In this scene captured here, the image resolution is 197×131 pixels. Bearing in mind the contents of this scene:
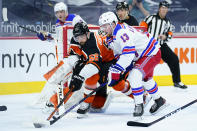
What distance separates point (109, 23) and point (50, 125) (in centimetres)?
90

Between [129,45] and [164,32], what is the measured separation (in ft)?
7.98

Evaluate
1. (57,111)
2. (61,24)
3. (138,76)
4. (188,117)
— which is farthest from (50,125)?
(61,24)

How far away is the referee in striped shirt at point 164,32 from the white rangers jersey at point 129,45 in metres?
1.94

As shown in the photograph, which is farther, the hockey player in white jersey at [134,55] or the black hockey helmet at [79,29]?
the black hockey helmet at [79,29]

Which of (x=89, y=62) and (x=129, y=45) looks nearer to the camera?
(x=129, y=45)

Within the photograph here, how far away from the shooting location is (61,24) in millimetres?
5004

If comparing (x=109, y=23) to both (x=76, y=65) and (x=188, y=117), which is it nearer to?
(x=76, y=65)

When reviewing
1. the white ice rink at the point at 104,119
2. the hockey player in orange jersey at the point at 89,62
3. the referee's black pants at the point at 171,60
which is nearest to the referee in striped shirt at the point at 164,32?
the referee's black pants at the point at 171,60

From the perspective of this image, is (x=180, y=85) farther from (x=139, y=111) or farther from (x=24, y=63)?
(x=139, y=111)

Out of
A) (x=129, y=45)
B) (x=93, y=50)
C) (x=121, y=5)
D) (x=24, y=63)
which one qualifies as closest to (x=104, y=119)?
(x=93, y=50)

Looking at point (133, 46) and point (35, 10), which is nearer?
point (133, 46)

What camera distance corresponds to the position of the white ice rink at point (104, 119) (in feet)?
11.6

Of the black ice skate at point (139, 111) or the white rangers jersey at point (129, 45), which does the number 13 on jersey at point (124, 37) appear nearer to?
the white rangers jersey at point (129, 45)

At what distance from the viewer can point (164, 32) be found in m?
6.05
